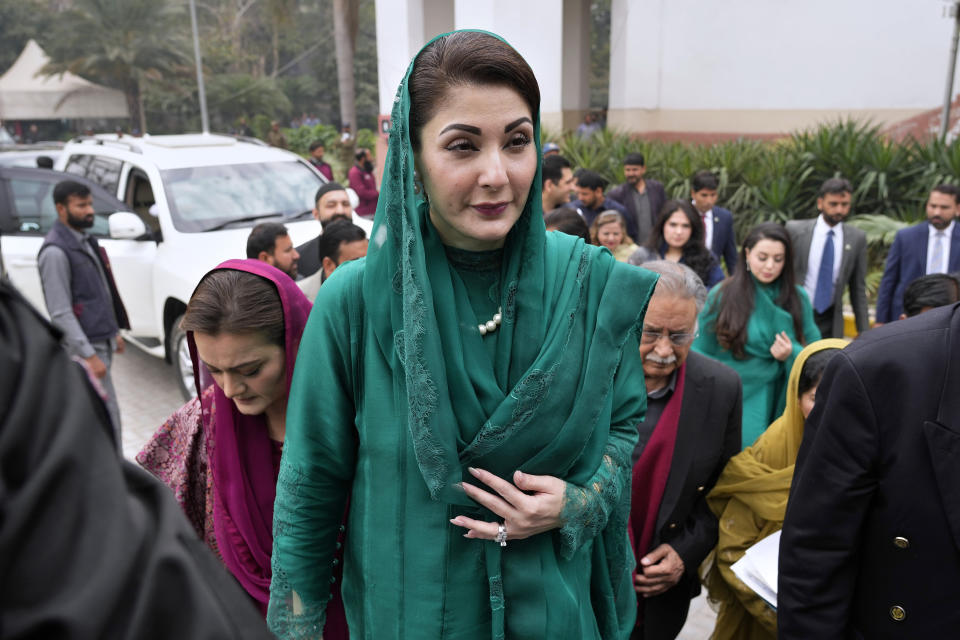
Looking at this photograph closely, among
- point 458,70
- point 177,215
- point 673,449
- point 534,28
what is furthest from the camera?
point 534,28

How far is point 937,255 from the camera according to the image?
233 inches

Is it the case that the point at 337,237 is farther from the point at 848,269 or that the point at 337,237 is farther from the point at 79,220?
the point at 848,269

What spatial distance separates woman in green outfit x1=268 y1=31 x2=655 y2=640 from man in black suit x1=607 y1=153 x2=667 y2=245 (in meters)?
5.99

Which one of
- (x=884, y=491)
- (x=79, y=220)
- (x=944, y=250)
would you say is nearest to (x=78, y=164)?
(x=79, y=220)

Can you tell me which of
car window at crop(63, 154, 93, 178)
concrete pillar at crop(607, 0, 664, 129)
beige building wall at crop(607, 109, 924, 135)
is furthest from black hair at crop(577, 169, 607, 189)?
concrete pillar at crop(607, 0, 664, 129)

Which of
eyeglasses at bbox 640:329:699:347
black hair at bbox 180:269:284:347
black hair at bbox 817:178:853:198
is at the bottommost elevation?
eyeglasses at bbox 640:329:699:347

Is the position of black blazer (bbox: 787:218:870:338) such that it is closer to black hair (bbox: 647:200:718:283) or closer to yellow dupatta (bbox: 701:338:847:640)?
black hair (bbox: 647:200:718:283)

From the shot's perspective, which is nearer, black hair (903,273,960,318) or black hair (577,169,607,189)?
black hair (903,273,960,318)

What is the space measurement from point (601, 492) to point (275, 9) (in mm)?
30811

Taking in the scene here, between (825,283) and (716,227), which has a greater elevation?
(716,227)

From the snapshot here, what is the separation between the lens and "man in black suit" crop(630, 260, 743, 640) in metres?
2.41

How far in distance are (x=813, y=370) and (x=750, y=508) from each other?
0.52 meters

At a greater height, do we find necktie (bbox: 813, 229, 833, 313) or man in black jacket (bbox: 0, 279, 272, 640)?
man in black jacket (bbox: 0, 279, 272, 640)

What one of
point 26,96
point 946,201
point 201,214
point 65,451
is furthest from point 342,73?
point 65,451
